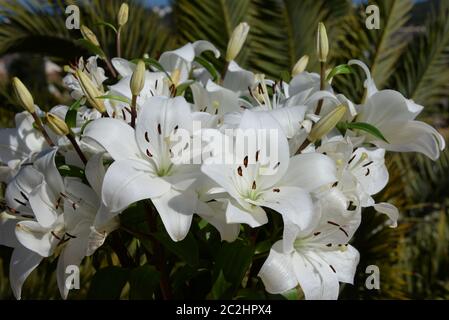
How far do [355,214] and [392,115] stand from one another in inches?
Result: 7.1

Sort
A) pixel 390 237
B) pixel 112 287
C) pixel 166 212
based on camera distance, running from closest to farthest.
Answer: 1. pixel 166 212
2. pixel 112 287
3. pixel 390 237

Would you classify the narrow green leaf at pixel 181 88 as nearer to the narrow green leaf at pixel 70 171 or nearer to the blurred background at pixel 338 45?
the narrow green leaf at pixel 70 171

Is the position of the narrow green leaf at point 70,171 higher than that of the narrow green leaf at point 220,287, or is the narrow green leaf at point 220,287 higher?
the narrow green leaf at point 70,171

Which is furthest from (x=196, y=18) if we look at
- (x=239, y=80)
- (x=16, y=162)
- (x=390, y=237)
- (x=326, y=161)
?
(x=326, y=161)

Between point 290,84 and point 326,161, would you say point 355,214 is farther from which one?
point 290,84

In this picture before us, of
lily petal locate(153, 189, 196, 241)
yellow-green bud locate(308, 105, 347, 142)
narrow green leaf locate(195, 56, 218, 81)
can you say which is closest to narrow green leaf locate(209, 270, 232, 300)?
lily petal locate(153, 189, 196, 241)

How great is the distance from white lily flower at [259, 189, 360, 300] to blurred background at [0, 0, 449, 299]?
1041 mm

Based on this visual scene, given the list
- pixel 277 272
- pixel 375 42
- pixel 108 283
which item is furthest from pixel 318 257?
pixel 375 42

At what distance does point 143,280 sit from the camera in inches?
30.4

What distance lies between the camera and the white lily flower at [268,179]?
0.65 meters

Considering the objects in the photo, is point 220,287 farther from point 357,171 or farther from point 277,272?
point 357,171

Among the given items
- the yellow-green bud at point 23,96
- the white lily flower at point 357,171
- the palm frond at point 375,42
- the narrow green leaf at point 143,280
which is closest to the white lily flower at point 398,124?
the white lily flower at point 357,171

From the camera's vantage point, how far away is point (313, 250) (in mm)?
762

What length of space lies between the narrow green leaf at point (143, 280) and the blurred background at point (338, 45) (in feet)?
3.64
